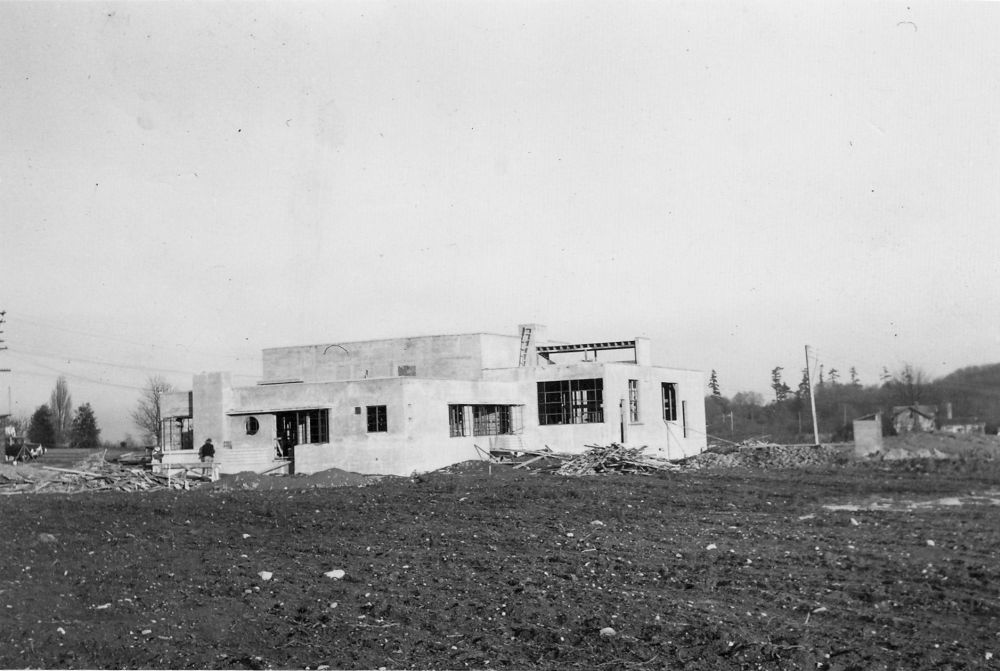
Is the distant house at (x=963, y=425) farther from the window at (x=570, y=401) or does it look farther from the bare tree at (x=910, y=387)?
the window at (x=570, y=401)

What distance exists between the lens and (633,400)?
121 ft

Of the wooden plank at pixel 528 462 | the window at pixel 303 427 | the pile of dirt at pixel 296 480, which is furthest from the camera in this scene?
the window at pixel 303 427

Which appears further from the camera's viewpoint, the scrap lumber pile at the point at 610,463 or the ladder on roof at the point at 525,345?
the ladder on roof at the point at 525,345

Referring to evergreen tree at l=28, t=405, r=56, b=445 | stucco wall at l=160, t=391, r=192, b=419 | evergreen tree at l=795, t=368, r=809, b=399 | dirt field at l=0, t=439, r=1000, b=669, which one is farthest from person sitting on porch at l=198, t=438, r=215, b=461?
evergreen tree at l=28, t=405, r=56, b=445

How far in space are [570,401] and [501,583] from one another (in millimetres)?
24304

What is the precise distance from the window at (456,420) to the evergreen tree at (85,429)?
191 ft

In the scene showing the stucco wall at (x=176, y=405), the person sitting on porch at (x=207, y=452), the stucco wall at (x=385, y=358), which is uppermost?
the stucco wall at (x=385, y=358)

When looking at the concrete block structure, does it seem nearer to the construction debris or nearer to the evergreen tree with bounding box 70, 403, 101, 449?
the construction debris

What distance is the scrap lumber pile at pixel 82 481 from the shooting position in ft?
82.8

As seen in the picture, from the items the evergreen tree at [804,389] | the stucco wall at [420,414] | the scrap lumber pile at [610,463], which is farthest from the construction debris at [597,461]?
the evergreen tree at [804,389]

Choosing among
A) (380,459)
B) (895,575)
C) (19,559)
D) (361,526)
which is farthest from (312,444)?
(895,575)

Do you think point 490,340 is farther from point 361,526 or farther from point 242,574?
point 242,574

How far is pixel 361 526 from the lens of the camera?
1566 centimetres

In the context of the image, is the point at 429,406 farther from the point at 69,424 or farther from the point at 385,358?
the point at 69,424
